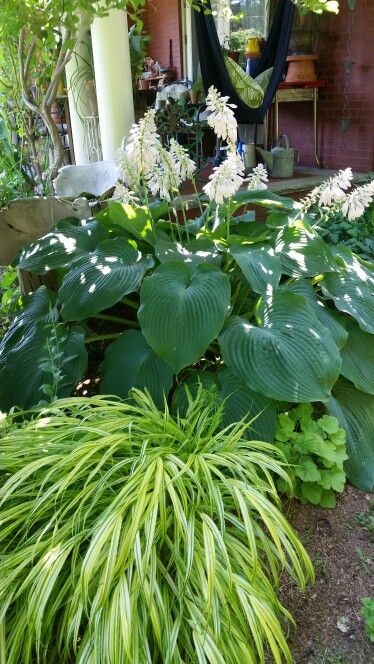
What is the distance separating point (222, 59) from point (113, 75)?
1126mm

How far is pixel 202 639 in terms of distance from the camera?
3.61 ft

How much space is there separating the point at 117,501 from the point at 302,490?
0.82 m

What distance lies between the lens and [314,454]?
1.87m

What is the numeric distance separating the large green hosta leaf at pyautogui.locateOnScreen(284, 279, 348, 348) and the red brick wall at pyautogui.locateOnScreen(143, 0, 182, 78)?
5.64 metres

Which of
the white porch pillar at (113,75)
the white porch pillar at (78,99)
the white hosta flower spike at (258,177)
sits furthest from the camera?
the white porch pillar at (78,99)

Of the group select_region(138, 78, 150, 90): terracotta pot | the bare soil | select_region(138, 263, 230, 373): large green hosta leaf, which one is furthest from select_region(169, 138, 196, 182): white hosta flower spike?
select_region(138, 78, 150, 90): terracotta pot

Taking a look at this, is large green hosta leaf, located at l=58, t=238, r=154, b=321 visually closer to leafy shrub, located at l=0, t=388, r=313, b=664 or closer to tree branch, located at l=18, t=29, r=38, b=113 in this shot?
leafy shrub, located at l=0, t=388, r=313, b=664

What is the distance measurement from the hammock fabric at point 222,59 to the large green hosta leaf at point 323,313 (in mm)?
2853

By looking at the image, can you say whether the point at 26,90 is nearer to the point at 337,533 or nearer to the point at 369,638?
the point at 337,533

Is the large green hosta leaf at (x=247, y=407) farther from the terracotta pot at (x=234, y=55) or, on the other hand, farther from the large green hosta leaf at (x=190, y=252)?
the terracotta pot at (x=234, y=55)

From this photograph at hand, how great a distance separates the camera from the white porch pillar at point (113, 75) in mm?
3586

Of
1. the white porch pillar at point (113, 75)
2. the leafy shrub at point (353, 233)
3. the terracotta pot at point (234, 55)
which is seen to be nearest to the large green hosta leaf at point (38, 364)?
the leafy shrub at point (353, 233)

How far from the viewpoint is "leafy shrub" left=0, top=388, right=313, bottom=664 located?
111cm

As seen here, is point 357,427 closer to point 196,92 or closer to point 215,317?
point 215,317
